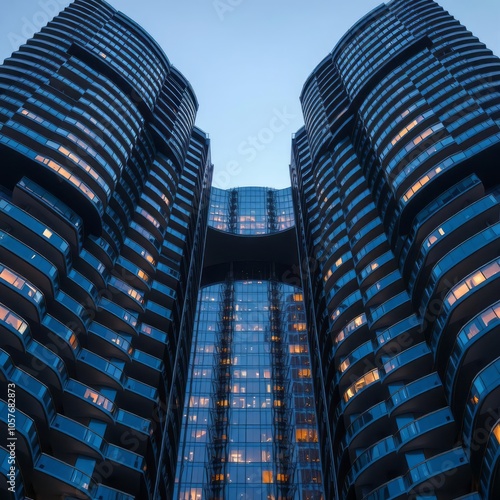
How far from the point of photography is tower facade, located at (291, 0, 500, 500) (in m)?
36.1

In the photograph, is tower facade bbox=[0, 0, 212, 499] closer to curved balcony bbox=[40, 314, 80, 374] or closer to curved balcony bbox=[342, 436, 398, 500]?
curved balcony bbox=[40, 314, 80, 374]

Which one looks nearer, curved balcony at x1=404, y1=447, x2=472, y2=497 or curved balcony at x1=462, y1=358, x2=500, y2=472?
curved balcony at x1=462, y1=358, x2=500, y2=472

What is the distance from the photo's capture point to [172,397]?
192 feet

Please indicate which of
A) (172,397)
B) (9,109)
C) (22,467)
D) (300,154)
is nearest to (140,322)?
(172,397)

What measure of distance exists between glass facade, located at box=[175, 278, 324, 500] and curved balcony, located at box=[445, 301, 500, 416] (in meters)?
40.6

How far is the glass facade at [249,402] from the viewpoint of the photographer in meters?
73.1

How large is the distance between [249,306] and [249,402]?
22.4 metres

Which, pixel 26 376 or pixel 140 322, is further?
pixel 140 322

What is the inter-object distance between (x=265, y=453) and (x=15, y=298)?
48.8m

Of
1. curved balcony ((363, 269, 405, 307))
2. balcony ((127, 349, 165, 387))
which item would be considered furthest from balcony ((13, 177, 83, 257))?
curved balcony ((363, 269, 405, 307))

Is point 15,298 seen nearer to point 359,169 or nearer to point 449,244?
point 449,244

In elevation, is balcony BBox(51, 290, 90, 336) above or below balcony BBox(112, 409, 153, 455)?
above

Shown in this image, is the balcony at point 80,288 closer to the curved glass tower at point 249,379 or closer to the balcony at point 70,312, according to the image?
the balcony at point 70,312

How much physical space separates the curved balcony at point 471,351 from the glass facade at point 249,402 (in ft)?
133
